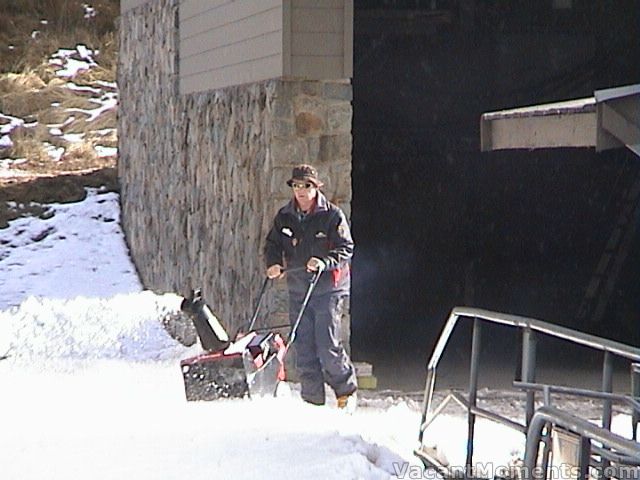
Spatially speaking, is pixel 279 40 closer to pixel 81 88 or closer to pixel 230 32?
pixel 230 32

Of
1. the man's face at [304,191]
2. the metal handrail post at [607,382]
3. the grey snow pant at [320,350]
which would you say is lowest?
the grey snow pant at [320,350]

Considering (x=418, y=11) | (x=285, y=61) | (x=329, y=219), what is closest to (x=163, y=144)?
(x=418, y=11)

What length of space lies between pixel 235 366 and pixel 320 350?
1.02 metres

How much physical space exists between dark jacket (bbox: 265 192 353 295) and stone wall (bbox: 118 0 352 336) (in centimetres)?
136

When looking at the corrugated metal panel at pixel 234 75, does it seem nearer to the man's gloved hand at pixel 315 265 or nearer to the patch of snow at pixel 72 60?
the man's gloved hand at pixel 315 265

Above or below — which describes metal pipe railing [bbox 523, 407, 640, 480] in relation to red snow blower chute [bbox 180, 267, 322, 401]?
above

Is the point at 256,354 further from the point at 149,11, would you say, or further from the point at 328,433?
the point at 149,11

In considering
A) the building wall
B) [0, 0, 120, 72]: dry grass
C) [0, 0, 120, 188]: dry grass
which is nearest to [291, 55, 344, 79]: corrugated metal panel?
the building wall

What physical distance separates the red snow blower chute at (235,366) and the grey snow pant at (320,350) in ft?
0.78

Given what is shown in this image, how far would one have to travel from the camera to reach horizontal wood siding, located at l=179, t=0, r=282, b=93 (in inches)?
418

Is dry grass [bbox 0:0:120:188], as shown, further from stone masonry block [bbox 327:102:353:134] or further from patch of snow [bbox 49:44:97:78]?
stone masonry block [bbox 327:102:353:134]

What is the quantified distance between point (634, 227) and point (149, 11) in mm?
6287

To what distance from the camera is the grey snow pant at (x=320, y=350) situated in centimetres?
907

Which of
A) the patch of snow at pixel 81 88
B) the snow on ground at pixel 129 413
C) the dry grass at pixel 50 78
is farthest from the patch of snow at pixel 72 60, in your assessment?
the snow on ground at pixel 129 413
